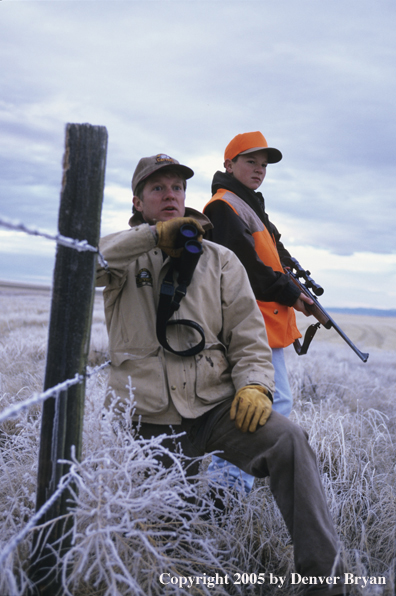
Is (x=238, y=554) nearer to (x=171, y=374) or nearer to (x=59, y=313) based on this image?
(x=171, y=374)

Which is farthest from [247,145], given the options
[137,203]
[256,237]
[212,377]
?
[212,377]

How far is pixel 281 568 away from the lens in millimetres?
2344

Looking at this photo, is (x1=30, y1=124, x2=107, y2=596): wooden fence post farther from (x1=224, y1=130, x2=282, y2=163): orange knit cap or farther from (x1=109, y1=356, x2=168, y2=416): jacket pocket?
(x1=224, y1=130, x2=282, y2=163): orange knit cap

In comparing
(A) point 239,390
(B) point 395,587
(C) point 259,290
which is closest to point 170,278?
(A) point 239,390

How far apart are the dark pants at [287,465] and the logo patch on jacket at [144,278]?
744 mm

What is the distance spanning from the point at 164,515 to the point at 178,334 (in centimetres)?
86

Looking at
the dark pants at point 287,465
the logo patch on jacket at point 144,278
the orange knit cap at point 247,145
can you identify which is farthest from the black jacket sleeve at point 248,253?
the dark pants at point 287,465

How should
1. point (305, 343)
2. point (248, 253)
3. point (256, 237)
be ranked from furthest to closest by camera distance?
1. point (305, 343)
2. point (256, 237)
3. point (248, 253)

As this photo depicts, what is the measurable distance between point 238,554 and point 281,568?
0.27 meters

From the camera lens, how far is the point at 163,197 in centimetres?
270

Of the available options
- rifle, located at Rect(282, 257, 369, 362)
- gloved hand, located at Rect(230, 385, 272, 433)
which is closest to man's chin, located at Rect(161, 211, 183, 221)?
gloved hand, located at Rect(230, 385, 272, 433)

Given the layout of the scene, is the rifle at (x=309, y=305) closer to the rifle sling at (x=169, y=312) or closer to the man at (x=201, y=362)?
the man at (x=201, y=362)

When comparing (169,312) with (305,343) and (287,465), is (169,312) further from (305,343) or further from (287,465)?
Result: (305,343)

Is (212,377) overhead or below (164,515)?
overhead
